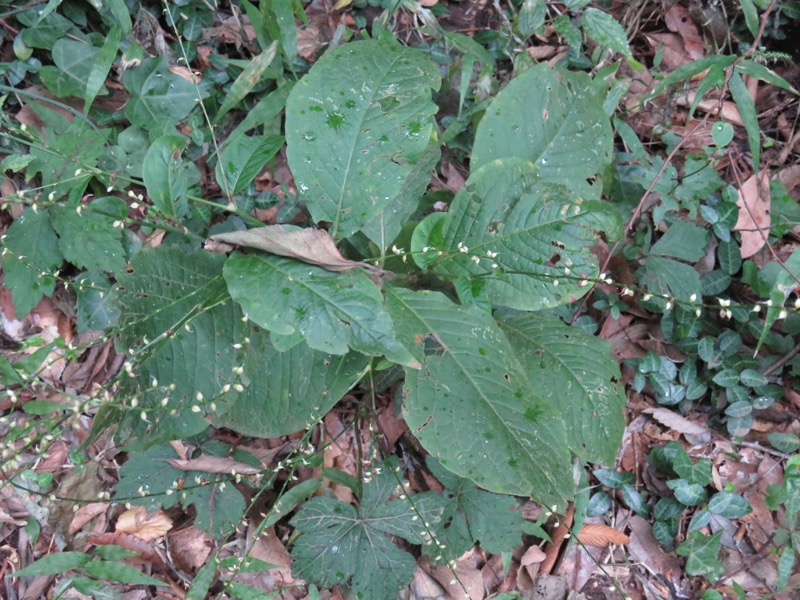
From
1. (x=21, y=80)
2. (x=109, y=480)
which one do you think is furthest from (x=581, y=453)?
(x=21, y=80)

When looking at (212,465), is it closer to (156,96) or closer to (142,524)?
(142,524)

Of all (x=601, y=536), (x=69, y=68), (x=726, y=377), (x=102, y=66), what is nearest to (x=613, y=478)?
(x=601, y=536)

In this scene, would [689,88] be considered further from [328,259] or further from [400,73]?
[328,259]

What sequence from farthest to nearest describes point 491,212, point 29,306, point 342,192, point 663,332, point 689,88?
point 689,88 → point 663,332 → point 29,306 → point 491,212 → point 342,192

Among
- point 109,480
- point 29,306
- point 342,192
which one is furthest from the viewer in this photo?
point 109,480

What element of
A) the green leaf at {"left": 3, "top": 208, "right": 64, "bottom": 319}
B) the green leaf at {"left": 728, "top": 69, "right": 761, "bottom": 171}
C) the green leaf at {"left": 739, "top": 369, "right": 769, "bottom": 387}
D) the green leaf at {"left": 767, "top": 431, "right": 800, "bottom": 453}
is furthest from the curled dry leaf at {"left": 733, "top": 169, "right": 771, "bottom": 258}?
the green leaf at {"left": 3, "top": 208, "right": 64, "bottom": 319}

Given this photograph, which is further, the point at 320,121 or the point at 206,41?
the point at 206,41

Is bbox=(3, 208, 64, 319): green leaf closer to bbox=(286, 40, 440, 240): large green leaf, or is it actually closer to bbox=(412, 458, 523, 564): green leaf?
bbox=(286, 40, 440, 240): large green leaf
